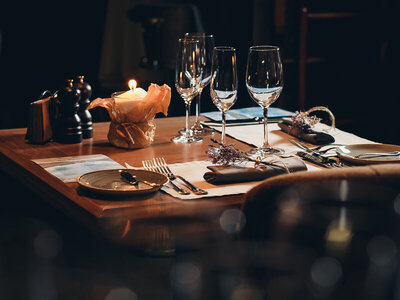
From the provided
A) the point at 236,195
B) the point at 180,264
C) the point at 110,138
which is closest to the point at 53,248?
the point at 110,138

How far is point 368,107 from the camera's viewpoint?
Result: 4141 millimetres

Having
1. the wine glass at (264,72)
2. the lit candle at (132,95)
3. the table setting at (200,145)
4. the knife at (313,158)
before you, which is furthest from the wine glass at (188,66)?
the knife at (313,158)

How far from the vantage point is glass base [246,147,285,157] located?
1491 millimetres

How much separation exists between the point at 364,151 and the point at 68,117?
768 millimetres

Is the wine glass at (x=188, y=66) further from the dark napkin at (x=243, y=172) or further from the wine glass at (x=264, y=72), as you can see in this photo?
the dark napkin at (x=243, y=172)

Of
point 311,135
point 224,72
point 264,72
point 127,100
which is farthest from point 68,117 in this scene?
point 311,135

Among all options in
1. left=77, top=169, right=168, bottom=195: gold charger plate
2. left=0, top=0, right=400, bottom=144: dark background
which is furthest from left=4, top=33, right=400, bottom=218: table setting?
→ left=0, top=0, right=400, bottom=144: dark background

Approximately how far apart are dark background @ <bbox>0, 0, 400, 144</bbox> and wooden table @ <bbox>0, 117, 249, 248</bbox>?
6.60ft

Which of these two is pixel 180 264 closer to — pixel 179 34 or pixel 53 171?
pixel 53 171

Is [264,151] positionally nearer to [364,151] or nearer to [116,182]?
[364,151]

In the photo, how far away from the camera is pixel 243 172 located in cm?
125

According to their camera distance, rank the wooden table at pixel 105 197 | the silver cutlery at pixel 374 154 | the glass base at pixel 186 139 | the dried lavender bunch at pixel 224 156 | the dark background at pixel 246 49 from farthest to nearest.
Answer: the dark background at pixel 246 49 → the glass base at pixel 186 139 → the silver cutlery at pixel 374 154 → the dried lavender bunch at pixel 224 156 → the wooden table at pixel 105 197

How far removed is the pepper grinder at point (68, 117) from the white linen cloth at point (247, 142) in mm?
359

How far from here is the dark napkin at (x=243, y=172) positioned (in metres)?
1.23
